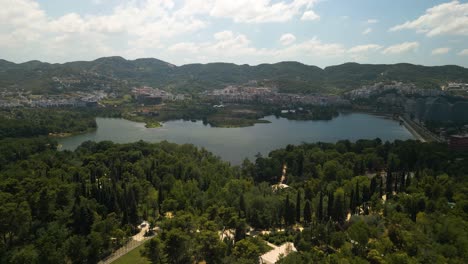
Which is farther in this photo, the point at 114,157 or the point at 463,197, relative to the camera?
the point at 114,157

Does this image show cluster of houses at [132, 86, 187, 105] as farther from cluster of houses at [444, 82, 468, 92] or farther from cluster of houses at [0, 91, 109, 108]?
cluster of houses at [444, 82, 468, 92]

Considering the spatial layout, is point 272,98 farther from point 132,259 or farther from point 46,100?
point 132,259

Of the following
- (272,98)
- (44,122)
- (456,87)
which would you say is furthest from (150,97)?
(456,87)

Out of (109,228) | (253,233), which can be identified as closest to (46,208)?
(109,228)

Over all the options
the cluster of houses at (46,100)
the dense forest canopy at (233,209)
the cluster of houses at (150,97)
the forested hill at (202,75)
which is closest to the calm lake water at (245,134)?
the dense forest canopy at (233,209)

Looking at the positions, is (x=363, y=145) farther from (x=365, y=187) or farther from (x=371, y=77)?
(x=371, y=77)

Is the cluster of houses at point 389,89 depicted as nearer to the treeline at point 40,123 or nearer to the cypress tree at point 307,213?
the treeline at point 40,123
